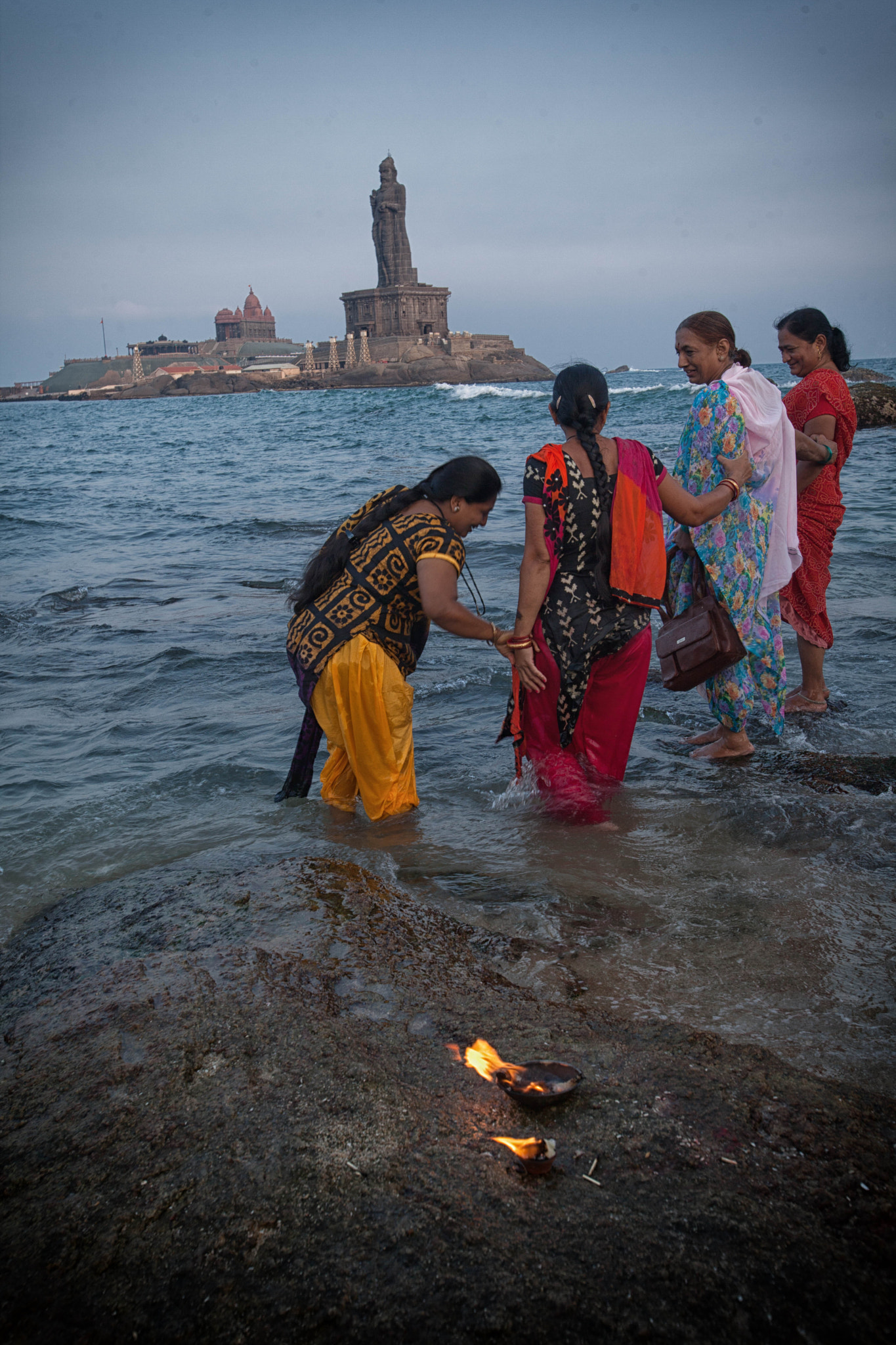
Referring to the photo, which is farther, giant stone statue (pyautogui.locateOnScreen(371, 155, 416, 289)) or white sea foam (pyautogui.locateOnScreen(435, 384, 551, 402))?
giant stone statue (pyautogui.locateOnScreen(371, 155, 416, 289))

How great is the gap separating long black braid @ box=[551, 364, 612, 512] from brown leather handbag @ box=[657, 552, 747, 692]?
0.89 m

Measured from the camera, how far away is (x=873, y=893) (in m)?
2.48

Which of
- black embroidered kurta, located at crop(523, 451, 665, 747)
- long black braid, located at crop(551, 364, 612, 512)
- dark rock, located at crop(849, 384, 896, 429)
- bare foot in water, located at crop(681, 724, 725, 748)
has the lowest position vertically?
bare foot in water, located at crop(681, 724, 725, 748)

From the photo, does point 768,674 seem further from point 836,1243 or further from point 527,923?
point 836,1243

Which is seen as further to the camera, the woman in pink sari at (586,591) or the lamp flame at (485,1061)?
the woman in pink sari at (586,591)

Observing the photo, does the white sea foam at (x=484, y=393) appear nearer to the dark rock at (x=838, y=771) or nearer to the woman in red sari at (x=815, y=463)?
the woman in red sari at (x=815, y=463)

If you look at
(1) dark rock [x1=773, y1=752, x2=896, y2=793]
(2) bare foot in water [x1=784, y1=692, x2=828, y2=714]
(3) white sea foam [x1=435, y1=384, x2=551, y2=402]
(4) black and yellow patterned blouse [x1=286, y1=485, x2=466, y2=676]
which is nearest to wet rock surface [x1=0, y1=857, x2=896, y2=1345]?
(4) black and yellow patterned blouse [x1=286, y1=485, x2=466, y2=676]

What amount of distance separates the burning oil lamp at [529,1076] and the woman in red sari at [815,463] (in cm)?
321

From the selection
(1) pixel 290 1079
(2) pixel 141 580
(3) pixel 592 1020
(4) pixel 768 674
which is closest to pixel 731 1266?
(3) pixel 592 1020

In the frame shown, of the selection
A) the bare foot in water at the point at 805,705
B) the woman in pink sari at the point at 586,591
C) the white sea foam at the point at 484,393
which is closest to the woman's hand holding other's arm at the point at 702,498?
the woman in pink sari at the point at 586,591

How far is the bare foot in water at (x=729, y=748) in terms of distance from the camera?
382 cm

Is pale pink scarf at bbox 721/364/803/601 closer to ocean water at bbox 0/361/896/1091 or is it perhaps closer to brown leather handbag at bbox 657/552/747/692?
brown leather handbag at bbox 657/552/747/692

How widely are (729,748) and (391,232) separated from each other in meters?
97.8

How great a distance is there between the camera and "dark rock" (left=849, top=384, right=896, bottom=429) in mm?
18984
